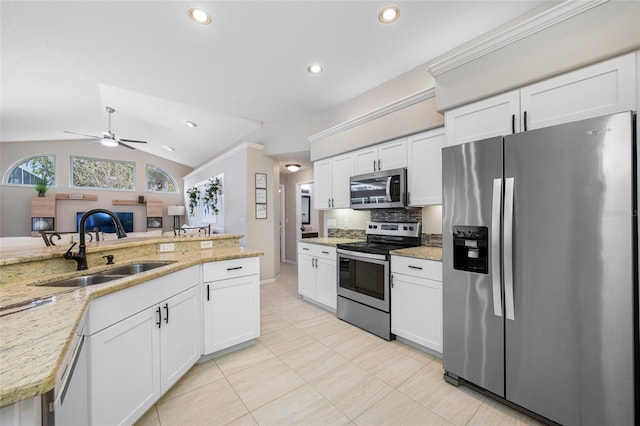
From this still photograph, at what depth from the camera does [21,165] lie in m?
6.86

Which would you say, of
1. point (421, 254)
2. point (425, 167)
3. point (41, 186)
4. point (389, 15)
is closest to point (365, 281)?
point (421, 254)

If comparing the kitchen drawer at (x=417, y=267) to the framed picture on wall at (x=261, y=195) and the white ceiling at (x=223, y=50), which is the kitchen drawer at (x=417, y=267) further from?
the framed picture on wall at (x=261, y=195)

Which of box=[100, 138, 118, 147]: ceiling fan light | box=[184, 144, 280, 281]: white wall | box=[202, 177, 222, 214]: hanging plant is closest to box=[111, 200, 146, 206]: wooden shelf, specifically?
box=[202, 177, 222, 214]: hanging plant

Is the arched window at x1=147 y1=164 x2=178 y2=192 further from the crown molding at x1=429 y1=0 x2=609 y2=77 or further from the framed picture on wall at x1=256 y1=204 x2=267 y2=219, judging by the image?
the crown molding at x1=429 y1=0 x2=609 y2=77

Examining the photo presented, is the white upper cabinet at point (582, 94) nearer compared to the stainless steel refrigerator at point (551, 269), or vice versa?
the stainless steel refrigerator at point (551, 269)

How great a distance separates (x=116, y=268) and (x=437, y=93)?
2.91 meters

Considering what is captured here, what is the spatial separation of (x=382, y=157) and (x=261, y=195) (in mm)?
2713

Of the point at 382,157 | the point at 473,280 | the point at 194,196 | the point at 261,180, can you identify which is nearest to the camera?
the point at 473,280

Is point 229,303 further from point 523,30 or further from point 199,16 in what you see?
point 523,30

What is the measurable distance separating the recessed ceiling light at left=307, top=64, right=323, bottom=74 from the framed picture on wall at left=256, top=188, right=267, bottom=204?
2.47 meters

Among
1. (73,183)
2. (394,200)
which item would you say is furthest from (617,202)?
(73,183)

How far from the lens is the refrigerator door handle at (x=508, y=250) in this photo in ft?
5.22

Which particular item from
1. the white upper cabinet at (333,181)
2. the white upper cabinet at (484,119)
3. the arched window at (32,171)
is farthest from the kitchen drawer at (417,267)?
the arched window at (32,171)

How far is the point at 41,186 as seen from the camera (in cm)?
686
